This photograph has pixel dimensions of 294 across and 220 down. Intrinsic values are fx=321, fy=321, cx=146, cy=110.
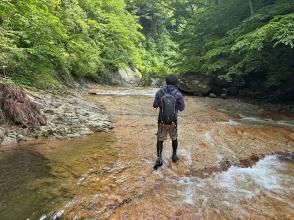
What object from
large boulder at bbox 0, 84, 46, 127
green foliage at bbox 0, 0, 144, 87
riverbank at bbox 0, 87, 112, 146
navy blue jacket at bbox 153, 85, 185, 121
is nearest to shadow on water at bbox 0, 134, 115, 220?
riverbank at bbox 0, 87, 112, 146

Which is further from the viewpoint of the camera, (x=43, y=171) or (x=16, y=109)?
(x=16, y=109)

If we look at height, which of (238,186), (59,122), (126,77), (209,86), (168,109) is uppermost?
(168,109)

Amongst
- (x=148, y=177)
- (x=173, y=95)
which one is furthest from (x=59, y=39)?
(x=148, y=177)

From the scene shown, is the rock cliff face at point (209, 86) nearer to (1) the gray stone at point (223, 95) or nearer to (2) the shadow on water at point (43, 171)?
(1) the gray stone at point (223, 95)

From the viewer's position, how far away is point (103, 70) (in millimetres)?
25938

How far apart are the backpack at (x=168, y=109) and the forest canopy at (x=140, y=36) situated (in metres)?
5.94

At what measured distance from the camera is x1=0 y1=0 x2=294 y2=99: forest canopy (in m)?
12.1

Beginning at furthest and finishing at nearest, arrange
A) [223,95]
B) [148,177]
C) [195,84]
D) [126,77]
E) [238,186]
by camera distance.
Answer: [126,77] < [195,84] < [223,95] < [148,177] < [238,186]

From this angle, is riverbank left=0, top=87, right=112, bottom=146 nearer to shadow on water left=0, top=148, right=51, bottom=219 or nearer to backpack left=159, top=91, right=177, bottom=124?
shadow on water left=0, top=148, right=51, bottom=219

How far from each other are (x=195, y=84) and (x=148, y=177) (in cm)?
1514

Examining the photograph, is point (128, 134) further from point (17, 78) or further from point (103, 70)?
point (103, 70)

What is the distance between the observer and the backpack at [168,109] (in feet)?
22.1

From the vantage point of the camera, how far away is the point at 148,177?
20.8ft

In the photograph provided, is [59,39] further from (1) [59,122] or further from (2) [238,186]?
(2) [238,186]
